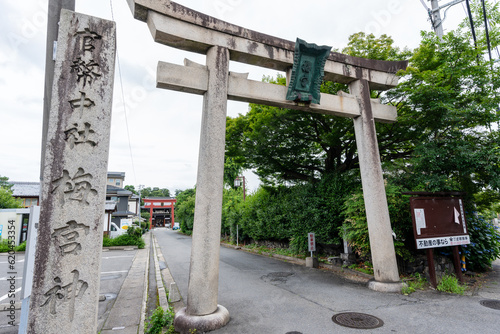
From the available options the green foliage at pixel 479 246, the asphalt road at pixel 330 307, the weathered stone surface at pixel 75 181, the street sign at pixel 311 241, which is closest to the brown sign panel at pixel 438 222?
the asphalt road at pixel 330 307

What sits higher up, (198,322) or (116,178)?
(116,178)

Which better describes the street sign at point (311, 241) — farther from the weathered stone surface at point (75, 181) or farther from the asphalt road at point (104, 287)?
the weathered stone surface at point (75, 181)

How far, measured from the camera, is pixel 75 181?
3428 mm

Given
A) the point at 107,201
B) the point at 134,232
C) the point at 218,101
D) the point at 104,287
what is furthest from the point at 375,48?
the point at 107,201

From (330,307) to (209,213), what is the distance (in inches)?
A: 136

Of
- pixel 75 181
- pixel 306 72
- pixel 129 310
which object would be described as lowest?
pixel 129 310

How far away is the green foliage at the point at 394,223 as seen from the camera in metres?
7.91

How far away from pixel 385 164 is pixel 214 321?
916cm

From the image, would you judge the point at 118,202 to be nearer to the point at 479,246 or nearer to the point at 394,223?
the point at 394,223

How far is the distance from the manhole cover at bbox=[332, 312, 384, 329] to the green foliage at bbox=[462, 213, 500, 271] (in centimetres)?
614

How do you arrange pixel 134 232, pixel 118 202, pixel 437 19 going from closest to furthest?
pixel 437 19, pixel 134 232, pixel 118 202

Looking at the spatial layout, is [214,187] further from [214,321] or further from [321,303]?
[321,303]

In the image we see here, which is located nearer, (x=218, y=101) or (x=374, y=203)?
(x=218, y=101)

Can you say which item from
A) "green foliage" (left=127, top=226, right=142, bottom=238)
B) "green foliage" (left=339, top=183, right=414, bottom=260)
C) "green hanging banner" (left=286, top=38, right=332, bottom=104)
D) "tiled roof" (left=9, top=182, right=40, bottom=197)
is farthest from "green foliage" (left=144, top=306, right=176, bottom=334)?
"tiled roof" (left=9, top=182, right=40, bottom=197)
